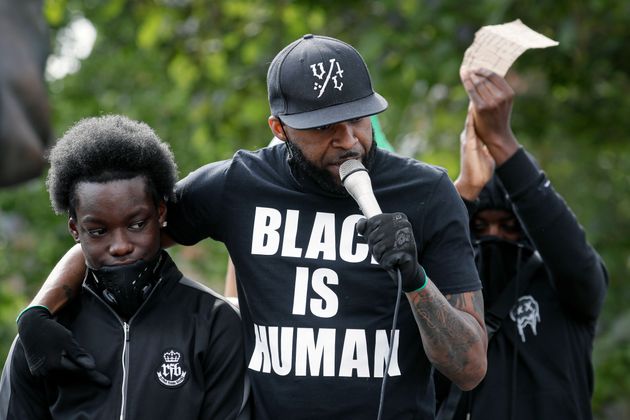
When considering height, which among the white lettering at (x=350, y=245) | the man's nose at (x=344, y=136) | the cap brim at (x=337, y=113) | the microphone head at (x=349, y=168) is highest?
the cap brim at (x=337, y=113)

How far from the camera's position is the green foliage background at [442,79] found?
7508mm

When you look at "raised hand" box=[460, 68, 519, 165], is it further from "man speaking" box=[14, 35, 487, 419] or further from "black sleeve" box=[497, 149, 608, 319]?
"man speaking" box=[14, 35, 487, 419]

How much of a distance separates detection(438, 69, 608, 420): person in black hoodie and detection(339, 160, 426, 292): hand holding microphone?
1.27 m

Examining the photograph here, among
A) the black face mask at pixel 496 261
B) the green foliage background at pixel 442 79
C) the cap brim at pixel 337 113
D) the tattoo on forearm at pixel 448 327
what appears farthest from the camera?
the green foliage background at pixel 442 79

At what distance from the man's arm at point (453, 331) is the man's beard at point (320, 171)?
45cm

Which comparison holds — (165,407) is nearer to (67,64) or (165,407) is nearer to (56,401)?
(56,401)

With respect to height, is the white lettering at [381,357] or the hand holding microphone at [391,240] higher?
the hand holding microphone at [391,240]

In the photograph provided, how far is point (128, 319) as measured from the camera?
3791mm

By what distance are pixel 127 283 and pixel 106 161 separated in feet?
1.37

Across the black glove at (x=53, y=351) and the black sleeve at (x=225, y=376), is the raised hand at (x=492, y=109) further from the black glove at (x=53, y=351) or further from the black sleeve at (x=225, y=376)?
the black glove at (x=53, y=351)

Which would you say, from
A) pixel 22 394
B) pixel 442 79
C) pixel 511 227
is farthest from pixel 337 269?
pixel 442 79

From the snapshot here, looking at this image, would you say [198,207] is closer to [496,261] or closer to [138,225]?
[138,225]

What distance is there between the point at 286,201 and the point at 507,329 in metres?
1.22

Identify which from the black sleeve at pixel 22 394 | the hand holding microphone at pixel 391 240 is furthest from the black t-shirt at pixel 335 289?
the black sleeve at pixel 22 394
